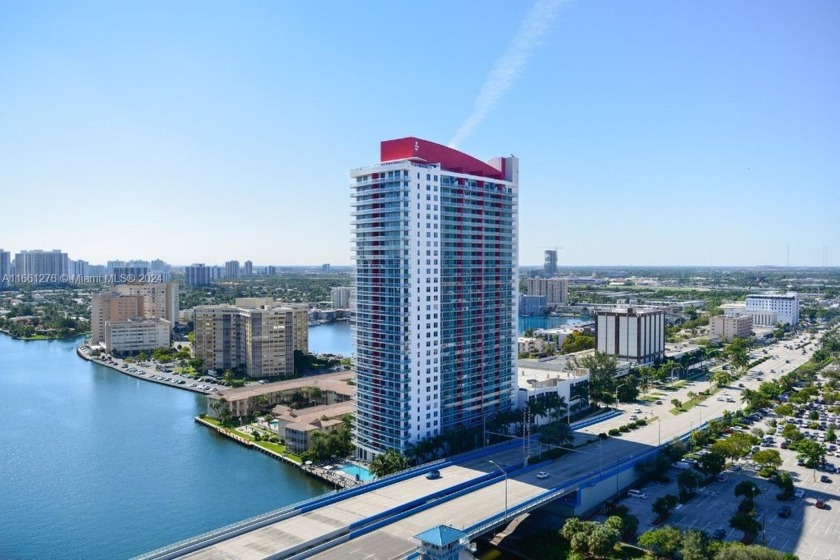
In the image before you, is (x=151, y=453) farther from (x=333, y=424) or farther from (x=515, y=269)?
(x=515, y=269)

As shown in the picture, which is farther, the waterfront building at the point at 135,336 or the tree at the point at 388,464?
the waterfront building at the point at 135,336

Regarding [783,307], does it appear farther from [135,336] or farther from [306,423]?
[135,336]

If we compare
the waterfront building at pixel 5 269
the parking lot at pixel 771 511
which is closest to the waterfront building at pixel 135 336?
A: the parking lot at pixel 771 511

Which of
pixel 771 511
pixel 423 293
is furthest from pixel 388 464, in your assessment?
pixel 771 511

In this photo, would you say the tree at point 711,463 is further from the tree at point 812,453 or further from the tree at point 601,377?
the tree at point 601,377

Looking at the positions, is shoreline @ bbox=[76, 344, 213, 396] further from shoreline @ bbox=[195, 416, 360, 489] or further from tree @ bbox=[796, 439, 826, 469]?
tree @ bbox=[796, 439, 826, 469]
